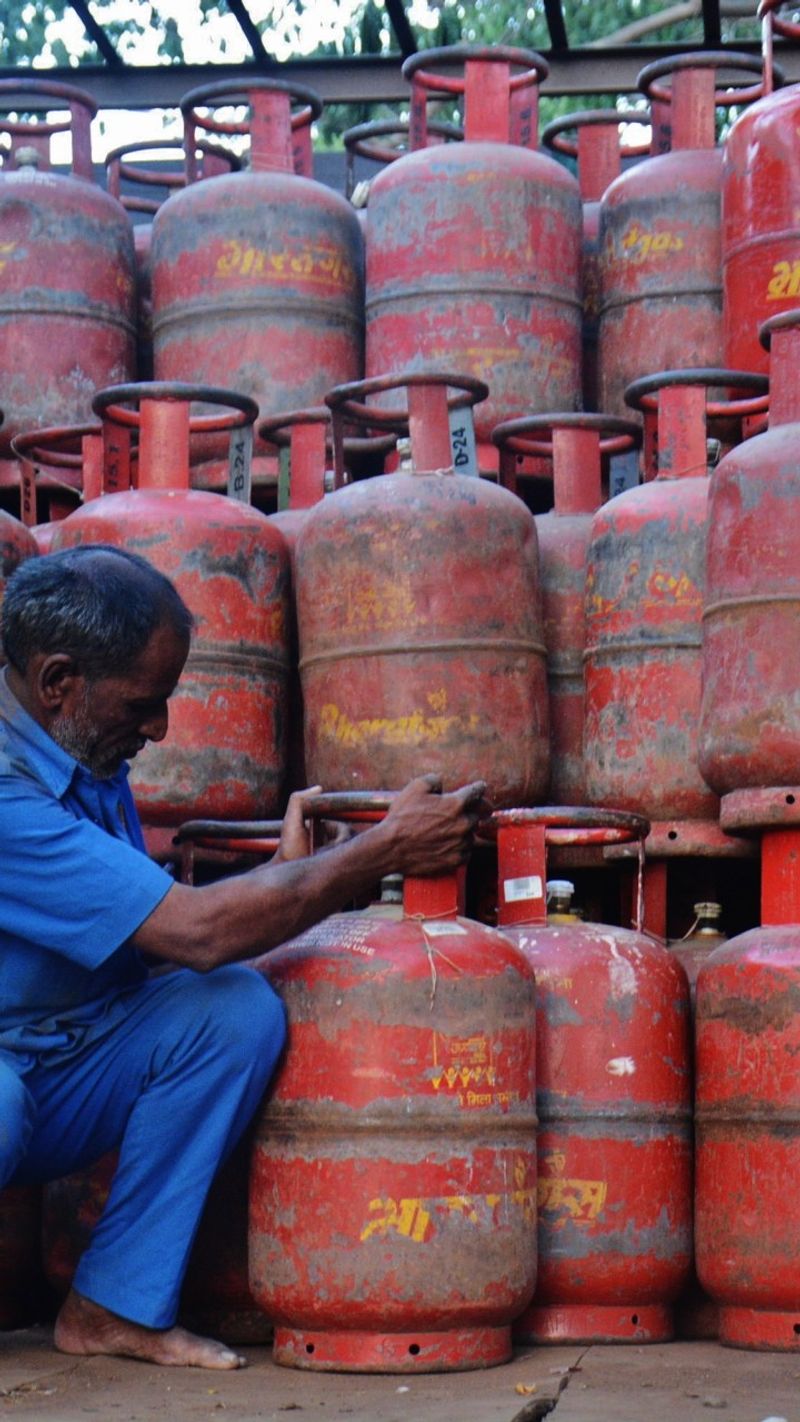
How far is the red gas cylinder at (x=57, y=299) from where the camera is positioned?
5113 millimetres

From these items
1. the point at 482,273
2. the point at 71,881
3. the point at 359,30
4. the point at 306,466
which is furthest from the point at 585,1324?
the point at 359,30

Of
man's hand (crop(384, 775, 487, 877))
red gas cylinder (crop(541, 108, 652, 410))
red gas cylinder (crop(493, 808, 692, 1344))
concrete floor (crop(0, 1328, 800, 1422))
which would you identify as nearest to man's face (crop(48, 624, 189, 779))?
man's hand (crop(384, 775, 487, 877))

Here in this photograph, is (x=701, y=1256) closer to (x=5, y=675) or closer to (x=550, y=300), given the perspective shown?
(x=5, y=675)

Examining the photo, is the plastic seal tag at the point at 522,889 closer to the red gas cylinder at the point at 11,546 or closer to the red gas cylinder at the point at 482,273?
the red gas cylinder at the point at 11,546

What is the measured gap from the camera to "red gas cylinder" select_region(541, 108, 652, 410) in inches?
211

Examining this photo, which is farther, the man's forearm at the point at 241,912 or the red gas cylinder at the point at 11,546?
the red gas cylinder at the point at 11,546

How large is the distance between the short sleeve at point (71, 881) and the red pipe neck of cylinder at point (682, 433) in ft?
5.45

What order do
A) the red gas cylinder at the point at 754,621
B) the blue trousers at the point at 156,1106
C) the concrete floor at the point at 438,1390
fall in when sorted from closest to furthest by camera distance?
the concrete floor at the point at 438,1390, the blue trousers at the point at 156,1106, the red gas cylinder at the point at 754,621

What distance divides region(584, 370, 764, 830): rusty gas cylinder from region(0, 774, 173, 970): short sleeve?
1282 millimetres

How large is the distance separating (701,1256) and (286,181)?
3.00 metres

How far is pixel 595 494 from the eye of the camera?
4.50m

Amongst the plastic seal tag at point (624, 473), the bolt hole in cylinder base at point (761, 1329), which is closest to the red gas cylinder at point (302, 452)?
the plastic seal tag at point (624, 473)

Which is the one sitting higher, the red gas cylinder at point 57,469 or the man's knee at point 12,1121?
the red gas cylinder at point 57,469

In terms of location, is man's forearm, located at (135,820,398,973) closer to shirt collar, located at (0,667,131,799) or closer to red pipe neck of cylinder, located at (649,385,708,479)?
shirt collar, located at (0,667,131,799)
